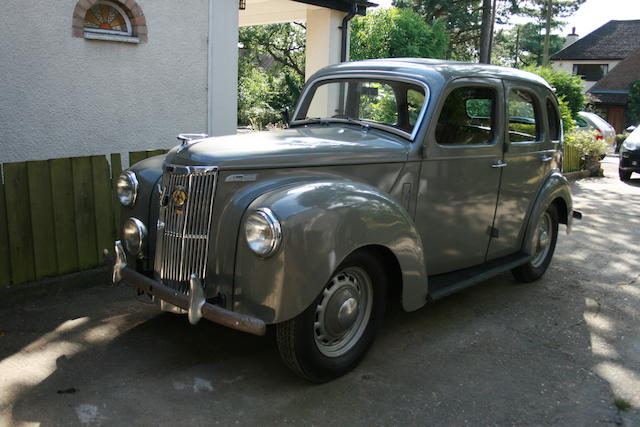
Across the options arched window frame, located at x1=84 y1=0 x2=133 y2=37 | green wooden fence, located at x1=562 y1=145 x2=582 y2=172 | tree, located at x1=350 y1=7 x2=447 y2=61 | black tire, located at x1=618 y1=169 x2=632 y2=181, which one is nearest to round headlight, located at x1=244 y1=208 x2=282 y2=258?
arched window frame, located at x1=84 y1=0 x2=133 y2=37

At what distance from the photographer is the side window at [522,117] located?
194 inches

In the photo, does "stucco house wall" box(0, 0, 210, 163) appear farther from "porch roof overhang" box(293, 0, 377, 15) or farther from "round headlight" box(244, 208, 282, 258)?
"round headlight" box(244, 208, 282, 258)

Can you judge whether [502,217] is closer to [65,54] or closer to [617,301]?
[617,301]

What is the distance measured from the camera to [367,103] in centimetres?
467

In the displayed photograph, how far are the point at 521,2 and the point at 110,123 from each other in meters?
33.0

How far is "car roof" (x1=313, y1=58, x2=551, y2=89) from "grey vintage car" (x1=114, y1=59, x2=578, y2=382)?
0.7 inches

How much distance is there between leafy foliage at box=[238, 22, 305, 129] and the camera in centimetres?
2134

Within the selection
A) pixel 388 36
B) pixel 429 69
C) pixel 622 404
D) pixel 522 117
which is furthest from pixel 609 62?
pixel 622 404

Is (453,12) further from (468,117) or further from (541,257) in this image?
(468,117)

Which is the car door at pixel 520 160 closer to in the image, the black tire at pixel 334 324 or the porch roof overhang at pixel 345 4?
the black tire at pixel 334 324

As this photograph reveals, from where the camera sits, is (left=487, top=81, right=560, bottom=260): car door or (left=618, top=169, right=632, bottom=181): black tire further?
(left=618, top=169, right=632, bottom=181): black tire

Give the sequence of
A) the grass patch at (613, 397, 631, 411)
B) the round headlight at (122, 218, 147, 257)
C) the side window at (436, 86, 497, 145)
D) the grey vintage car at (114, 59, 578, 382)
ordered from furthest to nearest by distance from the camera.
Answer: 1. the side window at (436, 86, 497, 145)
2. the round headlight at (122, 218, 147, 257)
3. the grass patch at (613, 397, 631, 411)
4. the grey vintage car at (114, 59, 578, 382)

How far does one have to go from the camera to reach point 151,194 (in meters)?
3.94

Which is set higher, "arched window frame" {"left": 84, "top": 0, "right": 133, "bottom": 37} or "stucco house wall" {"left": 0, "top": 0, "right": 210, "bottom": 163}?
"arched window frame" {"left": 84, "top": 0, "right": 133, "bottom": 37}
